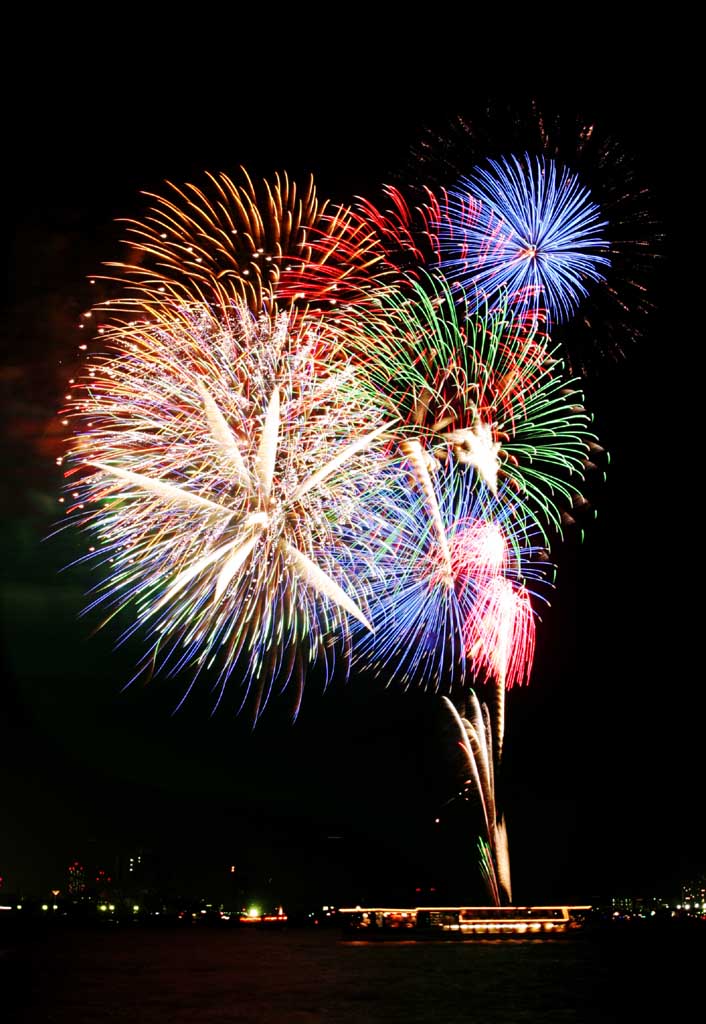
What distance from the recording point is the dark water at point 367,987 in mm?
21594

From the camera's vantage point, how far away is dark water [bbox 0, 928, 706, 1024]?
850 inches

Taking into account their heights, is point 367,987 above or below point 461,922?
above

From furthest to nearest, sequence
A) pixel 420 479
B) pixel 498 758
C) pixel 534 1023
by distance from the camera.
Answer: pixel 498 758 → pixel 420 479 → pixel 534 1023

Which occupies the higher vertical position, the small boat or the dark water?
the dark water

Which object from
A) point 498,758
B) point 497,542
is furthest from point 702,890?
point 497,542

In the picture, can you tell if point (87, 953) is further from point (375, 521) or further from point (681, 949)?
point (375, 521)

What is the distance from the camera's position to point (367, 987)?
92.5 ft

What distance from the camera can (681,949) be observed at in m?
58.5

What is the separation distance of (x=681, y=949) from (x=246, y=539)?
1869 inches

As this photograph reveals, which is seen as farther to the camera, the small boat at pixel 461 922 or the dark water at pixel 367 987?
the small boat at pixel 461 922

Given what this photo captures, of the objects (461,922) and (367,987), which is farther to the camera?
(461,922)

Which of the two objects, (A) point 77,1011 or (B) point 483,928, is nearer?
(A) point 77,1011

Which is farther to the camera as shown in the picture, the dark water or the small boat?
the small boat

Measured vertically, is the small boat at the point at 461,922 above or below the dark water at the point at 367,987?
below
